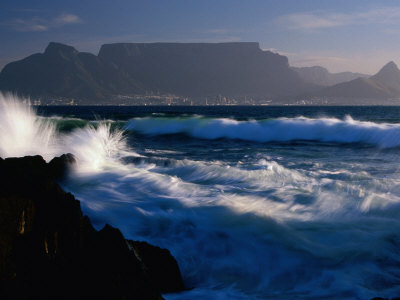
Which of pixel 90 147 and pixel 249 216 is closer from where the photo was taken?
pixel 249 216

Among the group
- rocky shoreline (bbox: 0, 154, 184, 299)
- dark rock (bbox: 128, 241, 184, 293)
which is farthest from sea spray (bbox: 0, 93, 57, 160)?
dark rock (bbox: 128, 241, 184, 293)

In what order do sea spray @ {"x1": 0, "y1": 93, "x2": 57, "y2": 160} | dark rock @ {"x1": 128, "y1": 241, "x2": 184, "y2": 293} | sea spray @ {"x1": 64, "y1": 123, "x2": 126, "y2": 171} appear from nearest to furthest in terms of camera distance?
dark rock @ {"x1": 128, "y1": 241, "x2": 184, "y2": 293} → sea spray @ {"x1": 0, "y1": 93, "x2": 57, "y2": 160} → sea spray @ {"x1": 64, "y1": 123, "x2": 126, "y2": 171}

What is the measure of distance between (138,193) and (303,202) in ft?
8.49

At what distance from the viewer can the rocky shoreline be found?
2793 millimetres

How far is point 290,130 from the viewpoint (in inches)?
993

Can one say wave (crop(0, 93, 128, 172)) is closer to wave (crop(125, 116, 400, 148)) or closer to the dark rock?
the dark rock

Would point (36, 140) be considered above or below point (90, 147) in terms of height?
above

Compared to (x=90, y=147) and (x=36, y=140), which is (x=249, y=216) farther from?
(x=36, y=140)

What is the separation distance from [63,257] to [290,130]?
2336cm

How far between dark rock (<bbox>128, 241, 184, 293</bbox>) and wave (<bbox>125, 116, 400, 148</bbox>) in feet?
49.6

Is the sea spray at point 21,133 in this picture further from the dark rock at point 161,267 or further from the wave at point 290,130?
the wave at point 290,130

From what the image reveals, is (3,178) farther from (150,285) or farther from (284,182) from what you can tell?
(284,182)

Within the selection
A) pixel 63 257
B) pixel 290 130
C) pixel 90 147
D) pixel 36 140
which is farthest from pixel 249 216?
pixel 290 130

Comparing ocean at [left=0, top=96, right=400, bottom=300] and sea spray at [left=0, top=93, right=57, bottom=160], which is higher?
sea spray at [left=0, top=93, right=57, bottom=160]
